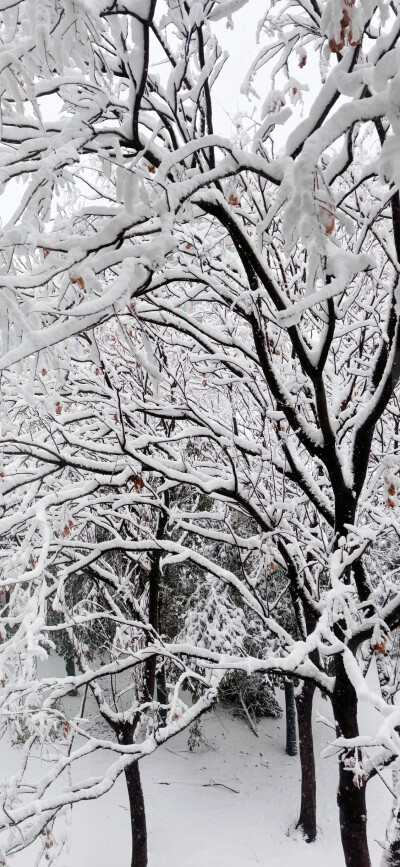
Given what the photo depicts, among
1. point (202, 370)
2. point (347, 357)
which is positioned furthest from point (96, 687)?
point (347, 357)

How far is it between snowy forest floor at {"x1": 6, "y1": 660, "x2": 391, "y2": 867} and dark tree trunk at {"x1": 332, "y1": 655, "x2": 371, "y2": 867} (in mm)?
4595

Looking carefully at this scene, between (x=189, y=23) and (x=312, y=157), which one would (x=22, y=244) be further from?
(x=189, y=23)

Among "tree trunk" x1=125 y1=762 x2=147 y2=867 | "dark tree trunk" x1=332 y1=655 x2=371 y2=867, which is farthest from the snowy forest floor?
"dark tree trunk" x1=332 y1=655 x2=371 y2=867

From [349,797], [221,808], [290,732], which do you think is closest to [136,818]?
[221,808]

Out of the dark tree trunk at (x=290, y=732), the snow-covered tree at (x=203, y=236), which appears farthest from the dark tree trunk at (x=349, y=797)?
the dark tree trunk at (x=290, y=732)

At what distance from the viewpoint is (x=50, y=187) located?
1988 millimetres

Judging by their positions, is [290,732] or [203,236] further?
[290,732]

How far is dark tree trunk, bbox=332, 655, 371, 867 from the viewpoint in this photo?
11.9 feet

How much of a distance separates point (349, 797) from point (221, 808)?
844 centimetres

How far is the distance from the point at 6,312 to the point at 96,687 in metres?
5.76

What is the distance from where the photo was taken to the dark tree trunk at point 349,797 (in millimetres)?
3641

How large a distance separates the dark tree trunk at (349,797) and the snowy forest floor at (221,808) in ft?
15.1

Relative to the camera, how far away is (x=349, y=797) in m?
3.72

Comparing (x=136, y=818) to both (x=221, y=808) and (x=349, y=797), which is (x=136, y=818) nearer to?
(x=221, y=808)
